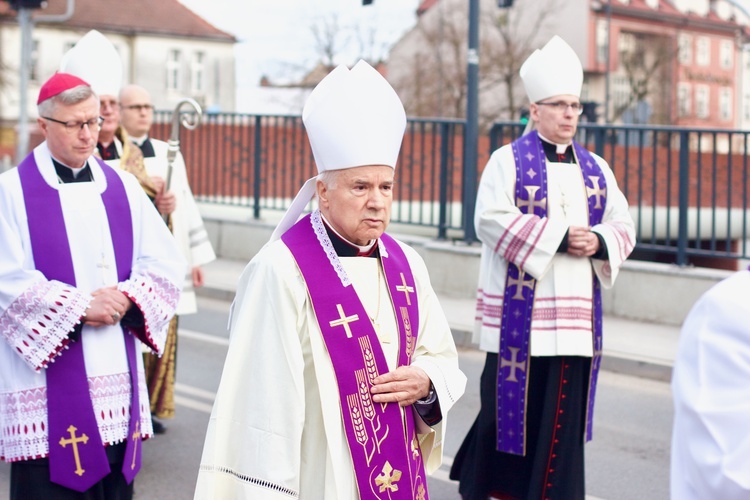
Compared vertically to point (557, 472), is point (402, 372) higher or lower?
higher

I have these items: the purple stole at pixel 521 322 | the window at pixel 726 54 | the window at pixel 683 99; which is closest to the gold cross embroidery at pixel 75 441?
the purple stole at pixel 521 322

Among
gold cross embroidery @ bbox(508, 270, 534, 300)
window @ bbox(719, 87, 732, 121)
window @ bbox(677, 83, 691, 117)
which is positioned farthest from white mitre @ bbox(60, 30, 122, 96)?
window @ bbox(719, 87, 732, 121)

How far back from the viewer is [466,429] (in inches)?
292

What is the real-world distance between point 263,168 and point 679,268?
6368mm

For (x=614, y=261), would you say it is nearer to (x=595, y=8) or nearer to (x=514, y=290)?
(x=514, y=290)

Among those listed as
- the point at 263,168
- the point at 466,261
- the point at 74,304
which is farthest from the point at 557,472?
the point at 263,168

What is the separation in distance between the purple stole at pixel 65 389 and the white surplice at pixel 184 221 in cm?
258

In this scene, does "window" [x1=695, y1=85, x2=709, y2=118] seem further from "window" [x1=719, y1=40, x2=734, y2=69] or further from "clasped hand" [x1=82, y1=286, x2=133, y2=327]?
"clasped hand" [x1=82, y1=286, x2=133, y2=327]

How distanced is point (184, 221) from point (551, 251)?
2.72 meters

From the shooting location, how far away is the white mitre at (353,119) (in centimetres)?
334

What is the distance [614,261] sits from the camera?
5.40 meters

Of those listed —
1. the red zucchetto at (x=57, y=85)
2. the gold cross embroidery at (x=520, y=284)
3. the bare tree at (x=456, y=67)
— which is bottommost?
the gold cross embroidery at (x=520, y=284)

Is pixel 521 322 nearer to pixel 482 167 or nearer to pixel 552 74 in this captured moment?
pixel 552 74

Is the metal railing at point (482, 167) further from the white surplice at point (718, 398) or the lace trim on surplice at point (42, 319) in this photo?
the white surplice at point (718, 398)
